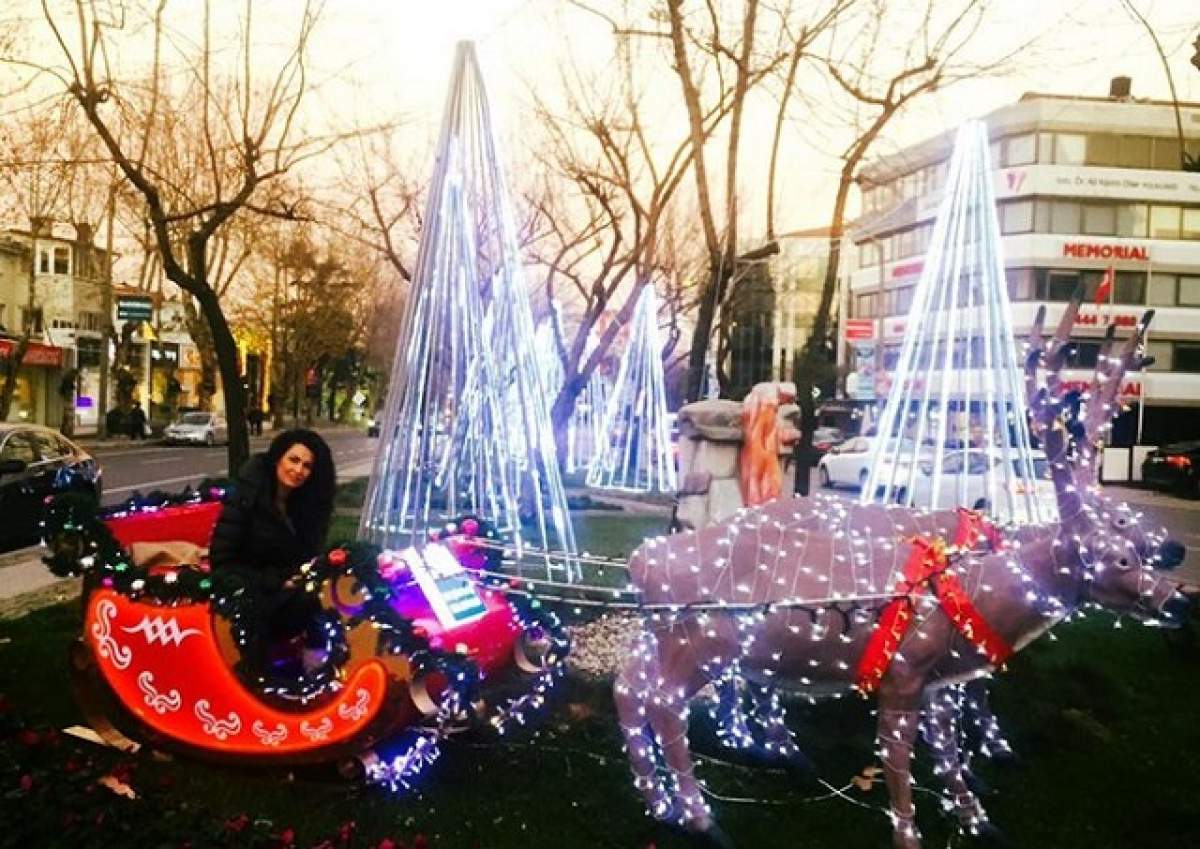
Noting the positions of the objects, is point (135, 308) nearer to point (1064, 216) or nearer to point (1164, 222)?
point (1064, 216)

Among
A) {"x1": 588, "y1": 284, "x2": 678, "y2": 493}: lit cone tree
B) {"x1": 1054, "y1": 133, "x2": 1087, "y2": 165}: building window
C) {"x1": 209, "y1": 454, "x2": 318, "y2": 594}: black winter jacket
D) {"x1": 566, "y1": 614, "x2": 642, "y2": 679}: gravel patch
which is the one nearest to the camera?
{"x1": 209, "y1": 454, "x2": 318, "y2": 594}: black winter jacket

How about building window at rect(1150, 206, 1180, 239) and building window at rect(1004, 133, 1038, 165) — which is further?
building window at rect(1150, 206, 1180, 239)

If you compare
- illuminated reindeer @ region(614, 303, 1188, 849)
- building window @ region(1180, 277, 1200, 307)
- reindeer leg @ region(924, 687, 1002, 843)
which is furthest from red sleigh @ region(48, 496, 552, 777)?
building window @ region(1180, 277, 1200, 307)

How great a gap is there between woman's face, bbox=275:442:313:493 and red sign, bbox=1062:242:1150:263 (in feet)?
109

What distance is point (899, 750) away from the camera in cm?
406

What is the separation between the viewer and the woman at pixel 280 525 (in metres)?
4.43

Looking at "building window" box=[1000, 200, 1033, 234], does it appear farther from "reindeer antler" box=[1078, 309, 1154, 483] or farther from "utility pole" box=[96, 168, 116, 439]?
"reindeer antler" box=[1078, 309, 1154, 483]

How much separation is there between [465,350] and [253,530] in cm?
370

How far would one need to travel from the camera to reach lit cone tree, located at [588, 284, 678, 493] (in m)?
20.9

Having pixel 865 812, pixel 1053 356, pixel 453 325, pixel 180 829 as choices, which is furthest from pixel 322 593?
pixel 453 325

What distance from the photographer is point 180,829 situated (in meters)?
3.87

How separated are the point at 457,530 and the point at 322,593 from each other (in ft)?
3.60

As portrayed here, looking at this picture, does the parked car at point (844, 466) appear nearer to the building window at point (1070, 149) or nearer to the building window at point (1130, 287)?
the building window at point (1130, 287)

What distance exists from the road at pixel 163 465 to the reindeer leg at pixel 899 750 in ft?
41.0
